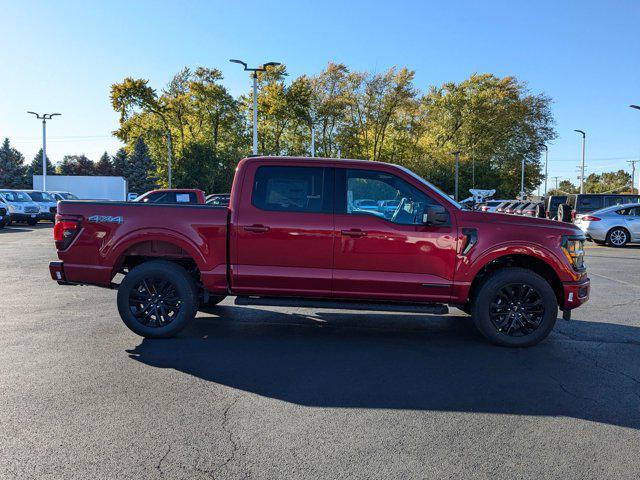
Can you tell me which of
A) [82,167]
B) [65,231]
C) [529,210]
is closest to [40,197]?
[529,210]

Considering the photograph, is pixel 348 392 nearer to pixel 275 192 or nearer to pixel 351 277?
pixel 351 277

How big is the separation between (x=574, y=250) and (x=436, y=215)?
166 cm

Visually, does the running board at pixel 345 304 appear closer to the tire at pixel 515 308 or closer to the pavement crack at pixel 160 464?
the tire at pixel 515 308

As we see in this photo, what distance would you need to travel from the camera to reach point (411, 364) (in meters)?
5.13

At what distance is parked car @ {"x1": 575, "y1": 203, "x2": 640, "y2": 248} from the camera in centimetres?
1819

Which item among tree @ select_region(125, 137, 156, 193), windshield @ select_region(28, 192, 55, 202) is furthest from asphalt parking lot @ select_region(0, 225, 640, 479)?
tree @ select_region(125, 137, 156, 193)

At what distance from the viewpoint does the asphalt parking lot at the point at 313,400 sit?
3.20 m

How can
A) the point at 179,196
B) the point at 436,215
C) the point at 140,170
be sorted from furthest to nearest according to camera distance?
the point at 140,170, the point at 179,196, the point at 436,215

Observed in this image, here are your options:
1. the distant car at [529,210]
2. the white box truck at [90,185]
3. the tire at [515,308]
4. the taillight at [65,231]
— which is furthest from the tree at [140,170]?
the tire at [515,308]

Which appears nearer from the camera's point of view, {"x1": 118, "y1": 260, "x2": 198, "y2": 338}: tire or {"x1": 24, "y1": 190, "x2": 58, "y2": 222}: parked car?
{"x1": 118, "y1": 260, "x2": 198, "y2": 338}: tire

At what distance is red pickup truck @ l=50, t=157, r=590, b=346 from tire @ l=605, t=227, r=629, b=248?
14360mm

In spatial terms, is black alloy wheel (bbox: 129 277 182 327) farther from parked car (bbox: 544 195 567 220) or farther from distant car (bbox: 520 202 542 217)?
distant car (bbox: 520 202 542 217)

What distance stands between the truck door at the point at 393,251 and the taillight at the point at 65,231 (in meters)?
3.01

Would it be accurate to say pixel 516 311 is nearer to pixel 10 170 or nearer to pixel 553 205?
→ pixel 553 205
